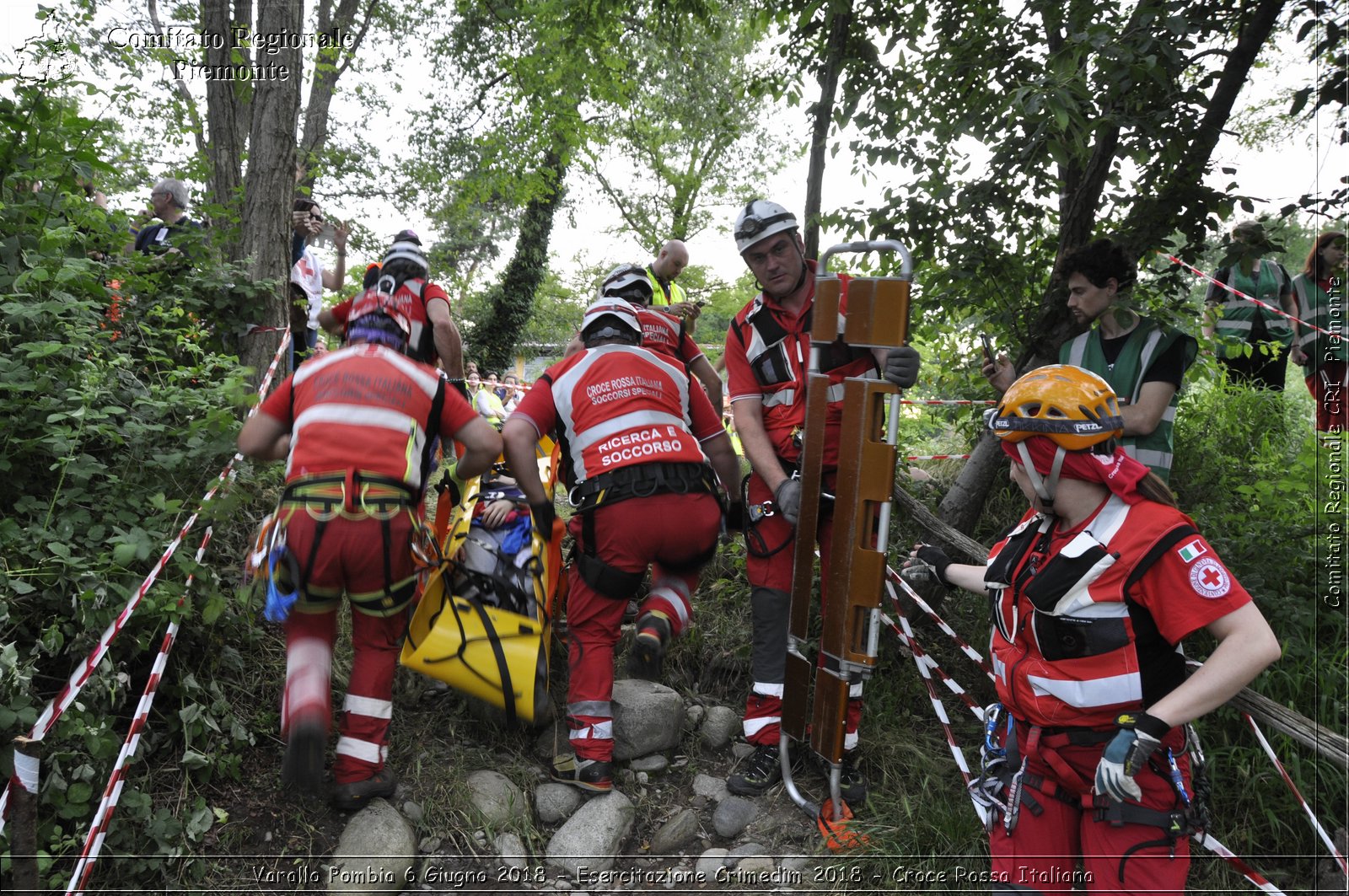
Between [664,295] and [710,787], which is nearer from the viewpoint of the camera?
[710,787]

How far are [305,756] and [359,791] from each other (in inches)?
17.4

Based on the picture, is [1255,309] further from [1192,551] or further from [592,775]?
[592,775]

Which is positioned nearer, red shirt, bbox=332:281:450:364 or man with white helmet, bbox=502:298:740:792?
man with white helmet, bbox=502:298:740:792

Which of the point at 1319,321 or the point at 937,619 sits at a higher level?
the point at 1319,321

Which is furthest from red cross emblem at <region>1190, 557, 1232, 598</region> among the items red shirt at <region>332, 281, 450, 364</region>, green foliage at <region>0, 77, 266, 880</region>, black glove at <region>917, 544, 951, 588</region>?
red shirt at <region>332, 281, 450, 364</region>

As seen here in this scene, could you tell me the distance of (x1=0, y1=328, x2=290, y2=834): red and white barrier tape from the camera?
2355 millimetres

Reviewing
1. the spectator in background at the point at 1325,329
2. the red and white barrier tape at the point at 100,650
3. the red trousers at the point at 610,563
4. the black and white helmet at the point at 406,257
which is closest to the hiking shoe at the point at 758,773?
→ the red trousers at the point at 610,563

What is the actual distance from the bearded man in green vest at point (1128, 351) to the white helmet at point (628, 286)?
71.7 inches

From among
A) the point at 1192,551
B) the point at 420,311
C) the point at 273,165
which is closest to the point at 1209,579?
the point at 1192,551

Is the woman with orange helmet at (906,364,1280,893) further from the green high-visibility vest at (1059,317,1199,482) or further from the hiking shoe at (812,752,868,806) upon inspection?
the green high-visibility vest at (1059,317,1199,482)

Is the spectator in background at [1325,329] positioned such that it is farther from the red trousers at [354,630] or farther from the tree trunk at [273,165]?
the tree trunk at [273,165]

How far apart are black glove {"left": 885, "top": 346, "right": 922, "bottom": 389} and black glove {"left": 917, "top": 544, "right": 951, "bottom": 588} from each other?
691mm

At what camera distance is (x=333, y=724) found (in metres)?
3.66

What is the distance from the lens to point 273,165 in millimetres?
5105
